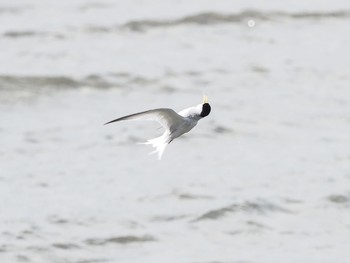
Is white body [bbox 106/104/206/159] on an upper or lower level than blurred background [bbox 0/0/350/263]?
upper

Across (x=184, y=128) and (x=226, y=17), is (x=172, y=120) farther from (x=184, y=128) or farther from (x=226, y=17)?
(x=226, y=17)

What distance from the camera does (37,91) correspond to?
12.5 meters

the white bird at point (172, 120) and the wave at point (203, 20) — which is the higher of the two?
the white bird at point (172, 120)

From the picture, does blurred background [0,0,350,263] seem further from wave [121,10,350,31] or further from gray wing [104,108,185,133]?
gray wing [104,108,185,133]

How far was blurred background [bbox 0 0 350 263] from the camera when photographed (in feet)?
30.7

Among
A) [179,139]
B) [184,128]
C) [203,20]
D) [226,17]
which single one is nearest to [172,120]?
[184,128]

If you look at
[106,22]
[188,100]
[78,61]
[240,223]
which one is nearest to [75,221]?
[240,223]

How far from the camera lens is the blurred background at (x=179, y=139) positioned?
9352 millimetres

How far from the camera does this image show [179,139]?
11477mm

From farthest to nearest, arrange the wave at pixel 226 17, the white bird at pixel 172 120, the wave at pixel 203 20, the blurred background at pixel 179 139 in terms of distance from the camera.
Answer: the wave at pixel 226 17, the wave at pixel 203 20, the blurred background at pixel 179 139, the white bird at pixel 172 120

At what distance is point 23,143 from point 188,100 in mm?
2055

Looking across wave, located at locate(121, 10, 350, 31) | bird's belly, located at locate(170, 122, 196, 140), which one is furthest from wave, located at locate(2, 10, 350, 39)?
bird's belly, located at locate(170, 122, 196, 140)

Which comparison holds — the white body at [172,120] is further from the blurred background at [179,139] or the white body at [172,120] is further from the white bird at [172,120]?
the blurred background at [179,139]

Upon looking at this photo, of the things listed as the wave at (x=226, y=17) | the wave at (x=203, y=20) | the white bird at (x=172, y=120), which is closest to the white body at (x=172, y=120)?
the white bird at (x=172, y=120)
